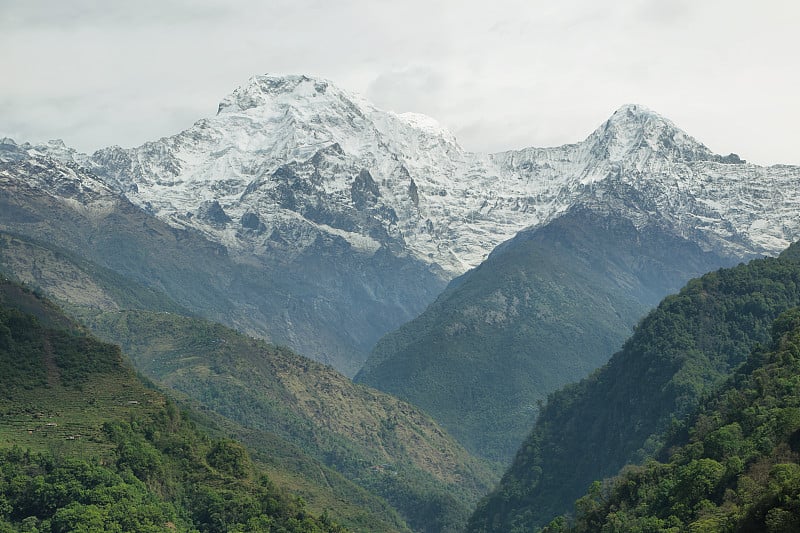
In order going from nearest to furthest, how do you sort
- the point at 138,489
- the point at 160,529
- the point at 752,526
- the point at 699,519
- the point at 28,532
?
the point at 752,526, the point at 699,519, the point at 28,532, the point at 160,529, the point at 138,489

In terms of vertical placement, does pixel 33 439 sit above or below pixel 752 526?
above

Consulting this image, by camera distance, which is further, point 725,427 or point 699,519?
point 725,427

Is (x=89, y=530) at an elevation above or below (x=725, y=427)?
below

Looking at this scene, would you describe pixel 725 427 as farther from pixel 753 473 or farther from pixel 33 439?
pixel 33 439

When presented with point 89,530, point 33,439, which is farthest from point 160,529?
point 33,439

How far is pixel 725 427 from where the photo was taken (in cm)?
19100

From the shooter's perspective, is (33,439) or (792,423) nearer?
(792,423)

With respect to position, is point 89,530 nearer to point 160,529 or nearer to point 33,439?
point 160,529

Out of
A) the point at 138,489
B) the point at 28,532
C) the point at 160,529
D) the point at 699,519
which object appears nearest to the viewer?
the point at 699,519

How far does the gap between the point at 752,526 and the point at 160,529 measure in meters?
97.5

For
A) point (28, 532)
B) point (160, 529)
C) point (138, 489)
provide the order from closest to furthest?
1. point (28, 532)
2. point (160, 529)
3. point (138, 489)

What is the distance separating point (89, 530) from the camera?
171 m

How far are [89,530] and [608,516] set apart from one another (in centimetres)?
8300

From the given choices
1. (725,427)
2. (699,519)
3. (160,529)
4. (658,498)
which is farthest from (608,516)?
(160,529)
